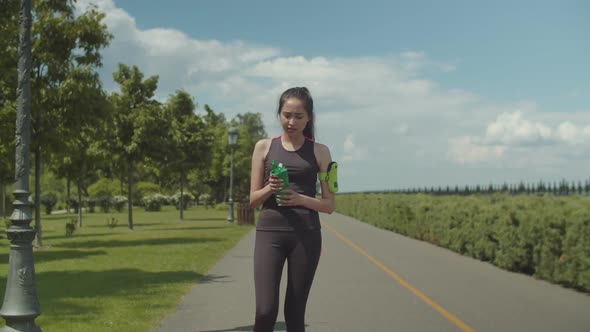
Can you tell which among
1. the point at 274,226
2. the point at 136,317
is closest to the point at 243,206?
the point at 136,317

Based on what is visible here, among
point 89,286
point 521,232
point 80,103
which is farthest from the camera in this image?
point 80,103

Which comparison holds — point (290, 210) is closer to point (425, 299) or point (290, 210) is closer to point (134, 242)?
point (425, 299)

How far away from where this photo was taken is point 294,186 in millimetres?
3744

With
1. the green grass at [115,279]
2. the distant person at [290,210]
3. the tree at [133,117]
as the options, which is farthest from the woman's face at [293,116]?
the tree at [133,117]

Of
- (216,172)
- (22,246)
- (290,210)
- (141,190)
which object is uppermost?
(216,172)

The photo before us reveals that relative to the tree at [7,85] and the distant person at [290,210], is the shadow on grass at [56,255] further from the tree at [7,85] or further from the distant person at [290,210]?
the distant person at [290,210]

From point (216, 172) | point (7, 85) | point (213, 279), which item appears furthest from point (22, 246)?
point (216, 172)

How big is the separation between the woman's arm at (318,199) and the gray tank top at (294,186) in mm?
39

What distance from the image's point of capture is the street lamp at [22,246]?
19.3ft

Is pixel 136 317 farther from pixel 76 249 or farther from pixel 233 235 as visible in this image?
pixel 233 235

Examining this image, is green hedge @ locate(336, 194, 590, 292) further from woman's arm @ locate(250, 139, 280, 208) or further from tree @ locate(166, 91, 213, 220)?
tree @ locate(166, 91, 213, 220)

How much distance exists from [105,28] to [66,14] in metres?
1.18

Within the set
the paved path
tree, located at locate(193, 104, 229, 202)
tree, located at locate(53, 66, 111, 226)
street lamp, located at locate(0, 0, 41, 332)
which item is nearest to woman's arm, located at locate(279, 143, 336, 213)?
the paved path

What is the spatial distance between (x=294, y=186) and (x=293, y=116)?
0.42 meters
